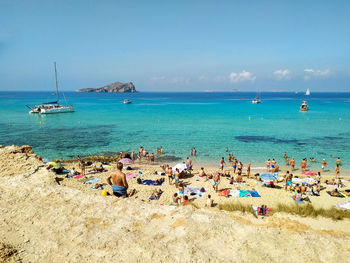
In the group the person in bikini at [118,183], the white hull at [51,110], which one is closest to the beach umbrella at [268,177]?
the person in bikini at [118,183]

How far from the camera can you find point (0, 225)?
5.09 m

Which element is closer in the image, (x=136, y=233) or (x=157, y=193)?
(x=136, y=233)

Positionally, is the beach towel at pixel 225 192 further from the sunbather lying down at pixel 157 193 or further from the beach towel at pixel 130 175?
the beach towel at pixel 130 175

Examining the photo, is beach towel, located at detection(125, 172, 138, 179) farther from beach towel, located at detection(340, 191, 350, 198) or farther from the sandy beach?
beach towel, located at detection(340, 191, 350, 198)

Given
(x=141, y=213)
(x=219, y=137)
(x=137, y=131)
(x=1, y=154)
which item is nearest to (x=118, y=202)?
(x=141, y=213)

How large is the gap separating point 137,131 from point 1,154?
29.9 m

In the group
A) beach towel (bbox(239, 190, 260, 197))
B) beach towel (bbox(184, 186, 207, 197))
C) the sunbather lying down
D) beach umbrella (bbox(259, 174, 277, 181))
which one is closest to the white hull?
the sunbather lying down

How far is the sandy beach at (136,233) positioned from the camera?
4273 millimetres

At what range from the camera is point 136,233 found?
4.84m

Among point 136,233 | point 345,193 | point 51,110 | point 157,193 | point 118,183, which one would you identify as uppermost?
point 118,183

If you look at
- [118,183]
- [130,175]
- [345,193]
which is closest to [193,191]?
[130,175]

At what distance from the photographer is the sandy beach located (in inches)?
168

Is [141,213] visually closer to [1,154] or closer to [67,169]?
[1,154]

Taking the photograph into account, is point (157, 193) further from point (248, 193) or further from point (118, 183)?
A: point (118, 183)
